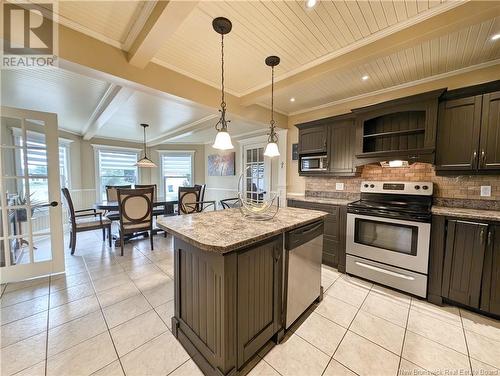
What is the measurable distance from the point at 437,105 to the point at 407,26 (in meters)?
1.02

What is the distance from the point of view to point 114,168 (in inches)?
237

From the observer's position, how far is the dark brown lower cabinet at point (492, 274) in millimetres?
1788

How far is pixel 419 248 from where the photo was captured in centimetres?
212

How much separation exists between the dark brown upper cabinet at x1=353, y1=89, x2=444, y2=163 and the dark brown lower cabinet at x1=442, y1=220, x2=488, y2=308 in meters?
0.81

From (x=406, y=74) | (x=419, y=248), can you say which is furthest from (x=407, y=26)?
(x=419, y=248)

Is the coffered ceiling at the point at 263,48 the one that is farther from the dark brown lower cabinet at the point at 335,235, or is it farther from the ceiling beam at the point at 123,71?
the dark brown lower cabinet at the point at 335,235

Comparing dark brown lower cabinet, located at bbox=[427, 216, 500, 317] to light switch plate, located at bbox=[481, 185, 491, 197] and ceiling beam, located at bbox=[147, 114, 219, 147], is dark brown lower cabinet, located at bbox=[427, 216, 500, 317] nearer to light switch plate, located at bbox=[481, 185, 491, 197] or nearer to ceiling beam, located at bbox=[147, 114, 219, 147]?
light switch plate, located at bbox=[481, 185, 491, 197]

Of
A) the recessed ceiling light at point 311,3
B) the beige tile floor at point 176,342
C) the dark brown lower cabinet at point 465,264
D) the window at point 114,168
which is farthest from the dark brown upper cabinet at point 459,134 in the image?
the window at point 114,168

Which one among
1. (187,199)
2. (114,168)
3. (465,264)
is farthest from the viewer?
(114,168)

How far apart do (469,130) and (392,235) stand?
4.36ft

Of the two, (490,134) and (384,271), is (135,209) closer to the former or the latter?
(384,271)

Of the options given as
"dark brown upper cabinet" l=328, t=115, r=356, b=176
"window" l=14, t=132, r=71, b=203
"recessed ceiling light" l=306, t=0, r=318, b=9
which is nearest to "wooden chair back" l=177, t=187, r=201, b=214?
"window" l=14, t=132, r=71, b=203

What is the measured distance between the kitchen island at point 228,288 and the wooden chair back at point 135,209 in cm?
203

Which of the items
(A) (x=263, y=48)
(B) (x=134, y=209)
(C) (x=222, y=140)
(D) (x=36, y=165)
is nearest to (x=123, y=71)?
(C) (x=222, y=140)
